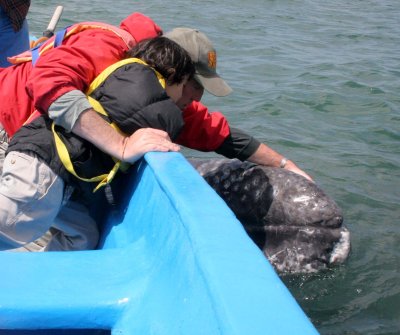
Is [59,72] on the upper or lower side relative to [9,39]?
upper

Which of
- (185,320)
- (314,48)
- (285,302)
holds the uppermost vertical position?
(285,302)

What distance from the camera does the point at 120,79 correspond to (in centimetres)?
269

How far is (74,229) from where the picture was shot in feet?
9.83

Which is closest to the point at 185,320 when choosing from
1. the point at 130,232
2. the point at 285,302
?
the point at 285,302

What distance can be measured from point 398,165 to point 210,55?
3.25 meters

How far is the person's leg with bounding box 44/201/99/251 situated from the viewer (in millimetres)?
2996

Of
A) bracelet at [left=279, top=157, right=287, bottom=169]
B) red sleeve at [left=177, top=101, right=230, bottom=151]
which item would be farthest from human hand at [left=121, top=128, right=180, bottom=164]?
bracelet at [left=279, top=157, right=287, bottom=169]

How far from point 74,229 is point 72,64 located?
778 millimetres

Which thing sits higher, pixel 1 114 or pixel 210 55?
pixel 210 55

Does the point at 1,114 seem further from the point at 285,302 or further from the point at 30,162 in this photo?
the point at 285,302

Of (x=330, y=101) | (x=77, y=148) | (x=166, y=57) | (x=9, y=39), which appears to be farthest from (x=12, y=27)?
(x=330, y=101)

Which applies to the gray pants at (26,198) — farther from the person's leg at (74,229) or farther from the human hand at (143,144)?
the human hand at (143,144)

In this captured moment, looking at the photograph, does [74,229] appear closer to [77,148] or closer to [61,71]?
[77,148]

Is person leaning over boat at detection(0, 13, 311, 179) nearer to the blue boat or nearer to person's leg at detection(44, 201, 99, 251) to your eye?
the blue boat
